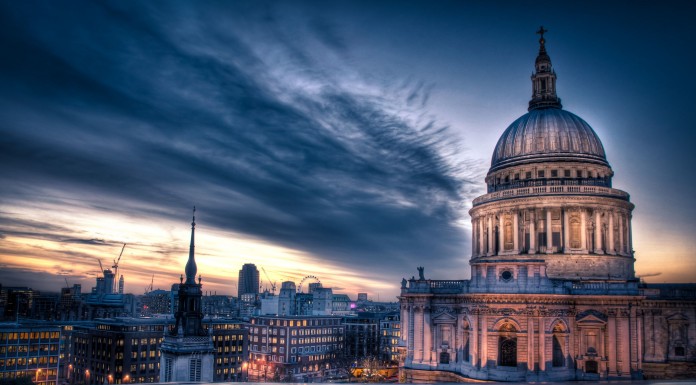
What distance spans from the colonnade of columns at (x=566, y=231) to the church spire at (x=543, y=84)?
2206 cm

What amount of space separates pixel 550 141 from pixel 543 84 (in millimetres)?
14042

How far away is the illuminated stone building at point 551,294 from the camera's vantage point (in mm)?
58656

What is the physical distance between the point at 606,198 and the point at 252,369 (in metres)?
120

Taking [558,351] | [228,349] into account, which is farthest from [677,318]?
[228,349]

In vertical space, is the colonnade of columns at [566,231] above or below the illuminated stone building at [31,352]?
→ above

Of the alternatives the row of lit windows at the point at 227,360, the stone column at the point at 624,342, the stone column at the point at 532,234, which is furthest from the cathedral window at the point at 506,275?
the row of lit windows at the point at 227,360

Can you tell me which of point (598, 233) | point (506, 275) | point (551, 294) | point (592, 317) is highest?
point (598, 233)

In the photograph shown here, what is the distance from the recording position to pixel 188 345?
235 feet

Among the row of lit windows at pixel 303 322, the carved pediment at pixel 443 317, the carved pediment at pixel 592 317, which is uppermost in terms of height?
the carved pediment at pixel 592 317

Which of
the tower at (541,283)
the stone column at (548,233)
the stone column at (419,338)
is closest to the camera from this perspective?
the tower at (541,283)

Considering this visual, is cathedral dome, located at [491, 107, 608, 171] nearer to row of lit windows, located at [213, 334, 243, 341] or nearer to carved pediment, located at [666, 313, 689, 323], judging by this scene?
carved pediment, located at [666, 313, 689, 323]

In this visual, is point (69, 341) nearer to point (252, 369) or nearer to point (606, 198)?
point (252, 369)

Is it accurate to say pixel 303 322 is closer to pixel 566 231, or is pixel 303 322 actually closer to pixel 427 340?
pixel 427 340

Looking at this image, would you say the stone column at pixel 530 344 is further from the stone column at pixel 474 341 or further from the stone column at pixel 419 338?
the stone column at pixel 419 338
